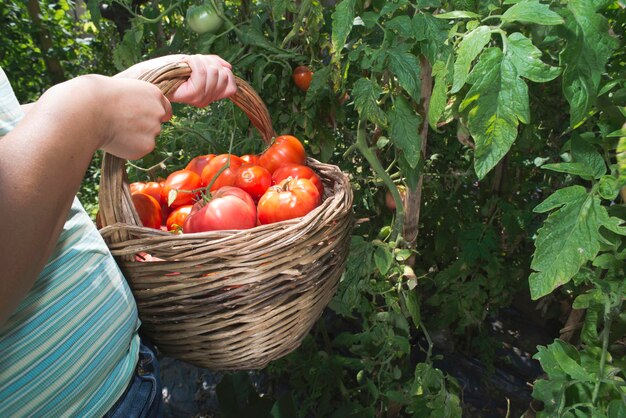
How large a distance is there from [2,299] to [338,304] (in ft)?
2.51

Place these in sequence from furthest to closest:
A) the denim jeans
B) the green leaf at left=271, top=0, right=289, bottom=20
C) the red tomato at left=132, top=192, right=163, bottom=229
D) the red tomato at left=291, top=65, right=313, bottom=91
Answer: the red tomato at left=291, top=65, right=313, bottom=91 → the green leaf at left=271, top=0, right=289, bottom=20 → the red tomato at left=132, top=192, right=163, bottom=229 → the denim jeans

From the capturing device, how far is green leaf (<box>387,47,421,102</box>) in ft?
2.41

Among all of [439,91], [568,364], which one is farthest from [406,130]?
[568,364]

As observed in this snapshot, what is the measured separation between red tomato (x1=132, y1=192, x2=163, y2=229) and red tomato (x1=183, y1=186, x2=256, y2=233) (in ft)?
0.29

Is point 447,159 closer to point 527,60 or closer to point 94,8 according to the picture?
point 527,60

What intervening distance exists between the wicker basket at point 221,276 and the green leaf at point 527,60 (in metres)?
0.37

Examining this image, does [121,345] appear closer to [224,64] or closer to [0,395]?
[0,395]

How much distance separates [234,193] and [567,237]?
0.55 m

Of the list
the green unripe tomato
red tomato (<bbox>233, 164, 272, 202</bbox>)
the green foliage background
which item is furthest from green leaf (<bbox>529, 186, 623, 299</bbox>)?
the green unripe tomato

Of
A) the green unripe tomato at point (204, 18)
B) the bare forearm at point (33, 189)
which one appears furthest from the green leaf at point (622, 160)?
the green unripe tomato at point (204, 18)

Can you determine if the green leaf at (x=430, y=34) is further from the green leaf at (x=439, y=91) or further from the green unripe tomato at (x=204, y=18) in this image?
→ the green unripe tomato at (x=204, y=18)

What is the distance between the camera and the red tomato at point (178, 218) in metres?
0.93

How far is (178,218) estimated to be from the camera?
0.94 m

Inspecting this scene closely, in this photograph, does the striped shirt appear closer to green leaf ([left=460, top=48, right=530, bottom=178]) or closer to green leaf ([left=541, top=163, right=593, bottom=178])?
green leaf ([left=460, top=48, right=530, bottom=178])
